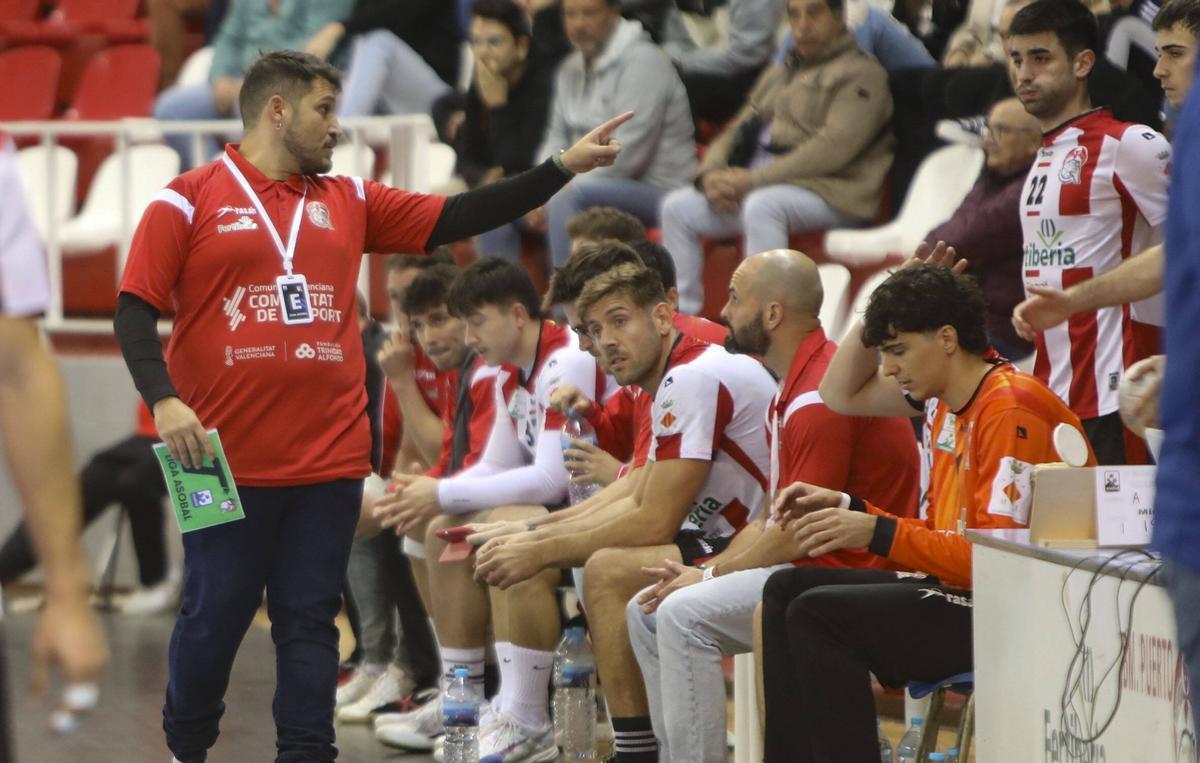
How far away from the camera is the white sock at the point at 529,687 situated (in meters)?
5.45

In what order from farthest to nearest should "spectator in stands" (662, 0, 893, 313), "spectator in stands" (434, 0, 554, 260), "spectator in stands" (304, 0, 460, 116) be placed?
"spectator in stands" (304, 0, 460, 116), "spectator in stands" (434, 0, 554, 260), "spectator in stands" (662, 0, 893, 313)

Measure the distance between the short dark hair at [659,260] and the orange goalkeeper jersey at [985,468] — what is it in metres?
1.59

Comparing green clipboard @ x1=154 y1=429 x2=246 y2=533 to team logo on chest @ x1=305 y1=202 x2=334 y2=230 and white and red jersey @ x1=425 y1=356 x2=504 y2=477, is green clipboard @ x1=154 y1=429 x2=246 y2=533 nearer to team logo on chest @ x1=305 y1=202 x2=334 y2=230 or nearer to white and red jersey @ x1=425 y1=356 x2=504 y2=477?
team logo on chest @ x1=305 y1=202 x2=334 y2=230

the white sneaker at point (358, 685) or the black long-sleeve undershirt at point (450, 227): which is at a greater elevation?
the black long-sleeve undershirt at point (450, 227)

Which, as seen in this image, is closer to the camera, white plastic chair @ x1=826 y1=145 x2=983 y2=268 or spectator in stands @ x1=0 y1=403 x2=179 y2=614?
white plastic chair @ x1=826 y1=145 x2=983 y2=268

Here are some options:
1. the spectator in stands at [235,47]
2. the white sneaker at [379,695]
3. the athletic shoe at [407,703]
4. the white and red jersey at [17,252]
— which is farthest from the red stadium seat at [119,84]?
the white and red jersey at [17,252]

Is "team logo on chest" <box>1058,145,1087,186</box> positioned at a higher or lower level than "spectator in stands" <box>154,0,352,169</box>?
lower

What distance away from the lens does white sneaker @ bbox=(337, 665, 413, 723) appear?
6.31 m

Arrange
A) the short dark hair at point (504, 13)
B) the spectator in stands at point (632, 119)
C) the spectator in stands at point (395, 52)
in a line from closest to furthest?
the spectator in stands at point (632, 119) < the short dark hair at point (504, 13) < the spectator in stands at point (395, 52)

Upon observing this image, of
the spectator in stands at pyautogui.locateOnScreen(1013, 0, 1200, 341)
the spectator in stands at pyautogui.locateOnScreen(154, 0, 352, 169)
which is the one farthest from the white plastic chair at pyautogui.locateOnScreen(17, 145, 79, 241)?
the spectator in stands at pyautogui.locateOnScreen(1013, 0, 1200, 341)

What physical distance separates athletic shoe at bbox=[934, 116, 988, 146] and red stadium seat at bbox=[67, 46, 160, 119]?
231 inches

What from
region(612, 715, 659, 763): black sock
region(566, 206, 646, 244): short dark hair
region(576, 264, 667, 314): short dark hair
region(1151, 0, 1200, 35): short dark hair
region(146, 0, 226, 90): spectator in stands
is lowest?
region(612, 715, 659, 763): black sock

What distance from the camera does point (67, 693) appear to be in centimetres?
212

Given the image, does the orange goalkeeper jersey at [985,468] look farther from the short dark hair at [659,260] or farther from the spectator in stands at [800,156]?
the spectator in stands at [800,156]
